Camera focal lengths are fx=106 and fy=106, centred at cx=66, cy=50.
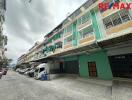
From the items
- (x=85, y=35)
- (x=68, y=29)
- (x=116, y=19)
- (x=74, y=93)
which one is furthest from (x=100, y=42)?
(x=68, y=29)

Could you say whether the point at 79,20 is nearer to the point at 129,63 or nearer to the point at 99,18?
the point at 99,18

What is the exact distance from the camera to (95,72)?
48.2ft

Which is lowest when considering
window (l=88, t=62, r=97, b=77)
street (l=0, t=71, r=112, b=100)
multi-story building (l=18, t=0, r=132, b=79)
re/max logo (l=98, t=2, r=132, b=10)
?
street (l=0, t=71, r=112, b=100)

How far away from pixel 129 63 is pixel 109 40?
3382mm

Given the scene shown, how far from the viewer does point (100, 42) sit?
11.0 metres

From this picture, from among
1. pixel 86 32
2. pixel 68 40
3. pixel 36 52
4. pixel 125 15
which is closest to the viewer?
pixel 125 15

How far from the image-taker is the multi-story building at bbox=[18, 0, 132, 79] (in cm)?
1090

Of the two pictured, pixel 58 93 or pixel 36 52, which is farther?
pixel 36 52

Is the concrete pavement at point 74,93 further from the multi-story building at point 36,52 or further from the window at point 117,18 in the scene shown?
the multi-story building at point 36,52

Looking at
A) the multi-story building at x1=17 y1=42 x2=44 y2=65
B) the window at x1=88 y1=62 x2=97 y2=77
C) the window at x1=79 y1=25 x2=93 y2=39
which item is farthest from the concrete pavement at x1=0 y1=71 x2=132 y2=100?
the multi-story building at x1=17 y1=42 x2=44 y2=65

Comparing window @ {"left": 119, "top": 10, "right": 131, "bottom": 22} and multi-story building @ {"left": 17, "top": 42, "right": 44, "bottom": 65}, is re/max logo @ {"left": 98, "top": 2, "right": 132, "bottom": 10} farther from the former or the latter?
multi-story building @ {"left": 17, "top": 42, "right": 44, "bottom": 65}

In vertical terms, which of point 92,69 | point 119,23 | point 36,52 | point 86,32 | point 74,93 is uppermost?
point 36,52

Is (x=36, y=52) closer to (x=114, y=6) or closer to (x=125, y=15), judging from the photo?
(x=114, y=6)

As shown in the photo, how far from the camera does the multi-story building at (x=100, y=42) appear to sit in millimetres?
10898
